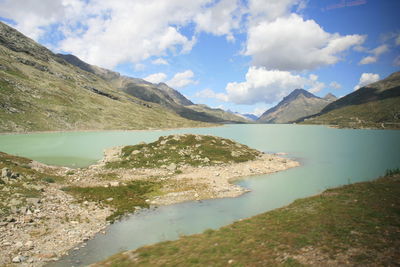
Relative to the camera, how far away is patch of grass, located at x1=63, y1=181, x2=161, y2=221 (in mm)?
33469

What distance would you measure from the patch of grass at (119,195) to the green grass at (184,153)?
16683 mm

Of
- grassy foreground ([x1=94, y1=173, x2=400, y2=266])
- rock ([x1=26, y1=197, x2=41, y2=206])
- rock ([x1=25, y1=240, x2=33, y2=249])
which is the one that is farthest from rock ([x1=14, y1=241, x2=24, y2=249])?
grassy foreground ([x1=94, y1=173, x2=400, y2=266])

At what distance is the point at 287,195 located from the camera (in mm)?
39969

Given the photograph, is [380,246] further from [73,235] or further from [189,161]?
[189,161]

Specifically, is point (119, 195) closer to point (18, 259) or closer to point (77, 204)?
point (77, 204)

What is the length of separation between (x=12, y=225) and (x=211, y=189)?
1063 inches

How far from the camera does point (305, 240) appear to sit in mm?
16484

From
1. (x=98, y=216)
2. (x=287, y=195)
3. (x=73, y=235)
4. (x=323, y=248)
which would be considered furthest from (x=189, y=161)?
(x=323, y=248)

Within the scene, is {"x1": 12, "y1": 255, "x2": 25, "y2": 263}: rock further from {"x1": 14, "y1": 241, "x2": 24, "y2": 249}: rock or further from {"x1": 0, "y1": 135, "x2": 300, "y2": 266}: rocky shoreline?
{"x1": 14, "y1": 241, "x2": 24, "y2": 249}: rock

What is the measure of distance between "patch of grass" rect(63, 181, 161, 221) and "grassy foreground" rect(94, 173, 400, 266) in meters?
13.9

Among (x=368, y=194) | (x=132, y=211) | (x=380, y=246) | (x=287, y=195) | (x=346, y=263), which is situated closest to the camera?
(x=346, y=263)

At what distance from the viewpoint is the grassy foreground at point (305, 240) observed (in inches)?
561

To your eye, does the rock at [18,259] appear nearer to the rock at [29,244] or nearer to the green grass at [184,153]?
the rock at [29,244]

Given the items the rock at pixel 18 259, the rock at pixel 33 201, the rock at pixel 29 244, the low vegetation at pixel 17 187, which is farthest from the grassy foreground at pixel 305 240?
the rock at pixel 33 201
